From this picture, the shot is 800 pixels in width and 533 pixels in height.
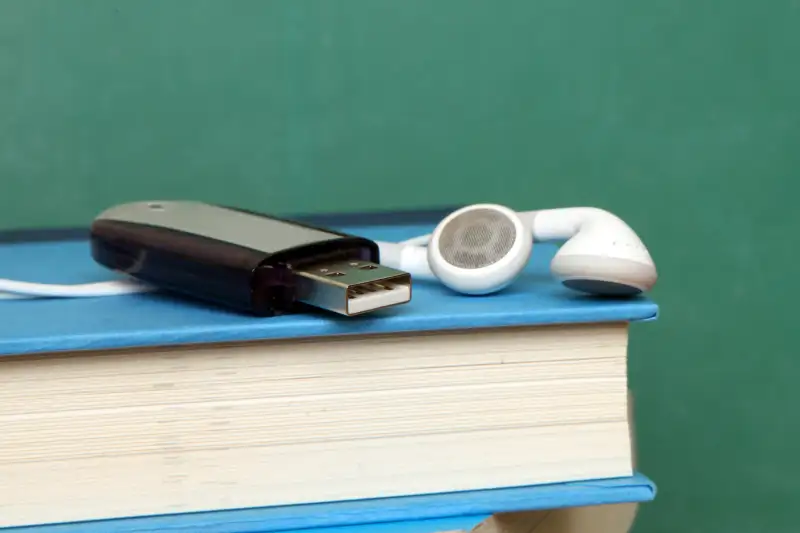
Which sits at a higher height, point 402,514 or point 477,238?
point 477,238

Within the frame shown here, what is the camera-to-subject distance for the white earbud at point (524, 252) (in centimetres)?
40

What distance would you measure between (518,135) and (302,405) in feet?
1.51

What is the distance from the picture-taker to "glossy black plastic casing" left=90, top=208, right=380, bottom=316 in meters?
0.39

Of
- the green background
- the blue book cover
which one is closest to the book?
the blue book cover

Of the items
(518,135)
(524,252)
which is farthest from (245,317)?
(518,135)

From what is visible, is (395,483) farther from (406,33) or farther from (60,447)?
(406,33)

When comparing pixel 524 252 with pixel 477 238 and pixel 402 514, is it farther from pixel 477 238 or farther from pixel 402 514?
pixel 402 514

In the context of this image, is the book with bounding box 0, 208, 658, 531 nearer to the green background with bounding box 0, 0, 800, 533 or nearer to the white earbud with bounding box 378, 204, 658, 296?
the white earbud with bounding box 378, 204, 658, 296

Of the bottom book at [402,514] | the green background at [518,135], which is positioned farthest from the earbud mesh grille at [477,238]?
the green background at [518,135]

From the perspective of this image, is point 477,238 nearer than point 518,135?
Yes

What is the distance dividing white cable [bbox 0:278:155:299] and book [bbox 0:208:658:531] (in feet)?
0.09

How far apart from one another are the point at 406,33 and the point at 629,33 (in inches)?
7.7

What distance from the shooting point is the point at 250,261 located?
393mm

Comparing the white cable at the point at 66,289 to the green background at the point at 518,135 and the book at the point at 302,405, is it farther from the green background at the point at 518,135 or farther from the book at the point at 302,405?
the green background at the point at 518,135
